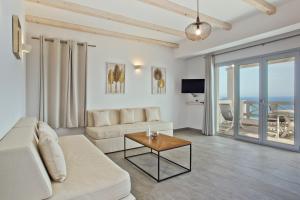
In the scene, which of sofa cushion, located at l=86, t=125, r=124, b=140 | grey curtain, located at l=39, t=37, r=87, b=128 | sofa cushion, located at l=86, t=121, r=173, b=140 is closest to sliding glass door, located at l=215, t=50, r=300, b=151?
sofa cushion, located at l=86, t=121, r=173, b=140

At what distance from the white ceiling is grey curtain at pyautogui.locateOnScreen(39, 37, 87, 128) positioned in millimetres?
558

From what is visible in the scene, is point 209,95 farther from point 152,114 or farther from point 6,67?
point 6,67

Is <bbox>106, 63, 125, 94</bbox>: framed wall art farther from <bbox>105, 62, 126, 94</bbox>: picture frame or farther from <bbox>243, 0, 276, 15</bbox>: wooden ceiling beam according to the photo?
<bbox>243, 0, 276, 15</bbox>: wooden ceiling beam

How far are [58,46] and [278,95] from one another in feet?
16.6

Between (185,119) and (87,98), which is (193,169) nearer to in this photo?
(87,98)

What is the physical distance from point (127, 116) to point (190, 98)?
2.55 m

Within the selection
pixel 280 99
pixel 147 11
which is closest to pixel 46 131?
pixel 147 11

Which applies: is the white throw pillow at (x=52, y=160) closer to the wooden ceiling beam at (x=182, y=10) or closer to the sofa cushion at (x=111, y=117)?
the wooden ceiling beam at (x=182, y=10)

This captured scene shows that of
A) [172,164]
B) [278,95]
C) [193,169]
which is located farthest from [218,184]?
[278,95]

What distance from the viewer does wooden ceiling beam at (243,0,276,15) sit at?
2.97 m

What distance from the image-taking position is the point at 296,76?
3.79m

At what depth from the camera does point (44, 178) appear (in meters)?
1.33

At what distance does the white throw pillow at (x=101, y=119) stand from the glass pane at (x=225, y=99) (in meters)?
3.28

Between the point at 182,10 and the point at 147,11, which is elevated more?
the point at 147,11
